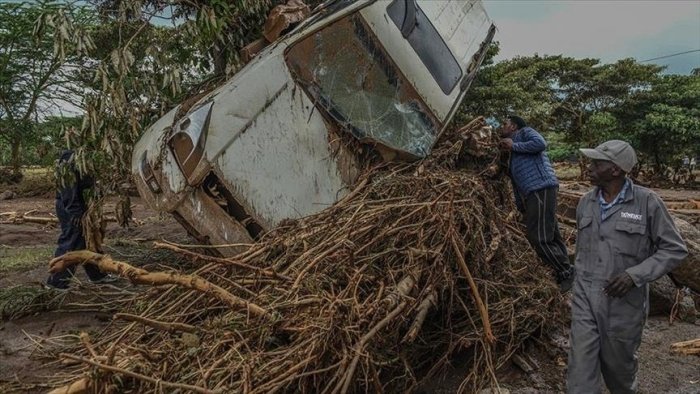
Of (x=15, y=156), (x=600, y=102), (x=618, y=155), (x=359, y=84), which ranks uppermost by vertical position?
(x=15, y=156)

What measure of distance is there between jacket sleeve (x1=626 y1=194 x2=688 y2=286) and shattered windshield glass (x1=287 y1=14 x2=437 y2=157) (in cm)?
188

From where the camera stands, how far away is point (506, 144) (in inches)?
201

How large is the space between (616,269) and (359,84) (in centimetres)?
234

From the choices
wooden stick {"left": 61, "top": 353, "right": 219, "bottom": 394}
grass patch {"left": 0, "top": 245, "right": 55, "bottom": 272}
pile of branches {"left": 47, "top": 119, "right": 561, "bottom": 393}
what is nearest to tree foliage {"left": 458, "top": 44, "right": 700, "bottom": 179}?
grass patch {"left": 0, "top": 245, "right": 55, "bottom": 272}

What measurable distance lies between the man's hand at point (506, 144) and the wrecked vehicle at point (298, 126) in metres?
0.61

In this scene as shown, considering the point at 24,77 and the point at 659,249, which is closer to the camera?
the point at 659,249

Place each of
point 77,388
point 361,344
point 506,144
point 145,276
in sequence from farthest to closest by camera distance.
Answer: point 506,144
point 145,276
point 361,344
point 77,388

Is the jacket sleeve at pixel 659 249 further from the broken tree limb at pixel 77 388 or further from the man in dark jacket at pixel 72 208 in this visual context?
the man in dark jacket at pixel 72 208

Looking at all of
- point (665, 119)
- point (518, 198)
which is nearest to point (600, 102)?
point (665, 119)

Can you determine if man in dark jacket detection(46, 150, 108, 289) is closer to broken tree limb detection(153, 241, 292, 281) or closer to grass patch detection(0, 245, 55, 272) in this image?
grass patch detection(0, 245, 55, 272)

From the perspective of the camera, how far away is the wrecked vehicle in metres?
4.02

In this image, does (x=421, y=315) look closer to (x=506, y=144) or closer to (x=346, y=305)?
(x=346, y=305)

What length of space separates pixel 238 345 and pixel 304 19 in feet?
10.8

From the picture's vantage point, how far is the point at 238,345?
2.83 m
